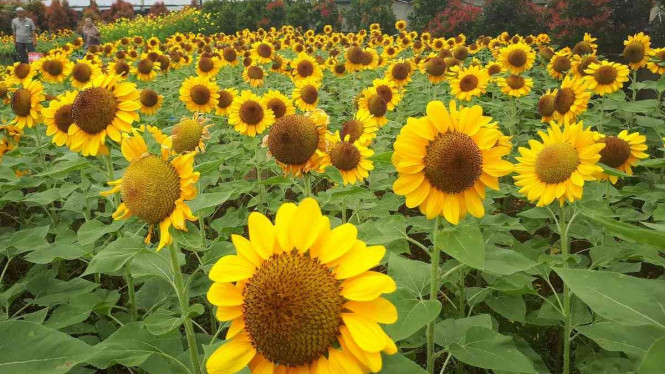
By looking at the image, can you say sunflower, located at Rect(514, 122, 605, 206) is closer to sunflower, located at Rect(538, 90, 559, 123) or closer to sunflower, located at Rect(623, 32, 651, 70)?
sunflower, located at Rect(538, 90, 559, 123)

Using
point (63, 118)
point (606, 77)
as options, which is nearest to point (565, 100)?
point (606, 77)

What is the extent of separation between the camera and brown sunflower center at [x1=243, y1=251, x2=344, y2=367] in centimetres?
92

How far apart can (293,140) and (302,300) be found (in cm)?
140

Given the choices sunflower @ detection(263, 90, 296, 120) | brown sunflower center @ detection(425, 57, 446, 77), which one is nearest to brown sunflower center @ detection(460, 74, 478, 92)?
brown sunflower center @ detection(425, 57, 446, 77)

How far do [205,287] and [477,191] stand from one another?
1.26 meters

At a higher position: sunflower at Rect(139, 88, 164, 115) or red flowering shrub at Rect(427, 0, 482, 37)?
sunflower at Rect(139, 88, 164, 115)

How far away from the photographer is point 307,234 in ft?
3.39

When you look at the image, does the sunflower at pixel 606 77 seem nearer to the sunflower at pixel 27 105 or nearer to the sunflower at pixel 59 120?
the sunflower at pixel 59 120

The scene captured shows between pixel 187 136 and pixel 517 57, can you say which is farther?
pixel 517 57

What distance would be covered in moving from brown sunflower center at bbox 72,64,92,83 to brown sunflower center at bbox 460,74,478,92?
353cm

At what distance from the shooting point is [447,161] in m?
1.48

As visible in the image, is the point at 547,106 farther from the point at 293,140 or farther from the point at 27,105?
the point at 27,105

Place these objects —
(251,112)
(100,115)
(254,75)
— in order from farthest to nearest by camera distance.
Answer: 1. (254,75)
2. (251,112)
3. (100,115)

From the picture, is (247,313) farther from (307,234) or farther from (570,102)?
(570,102)
